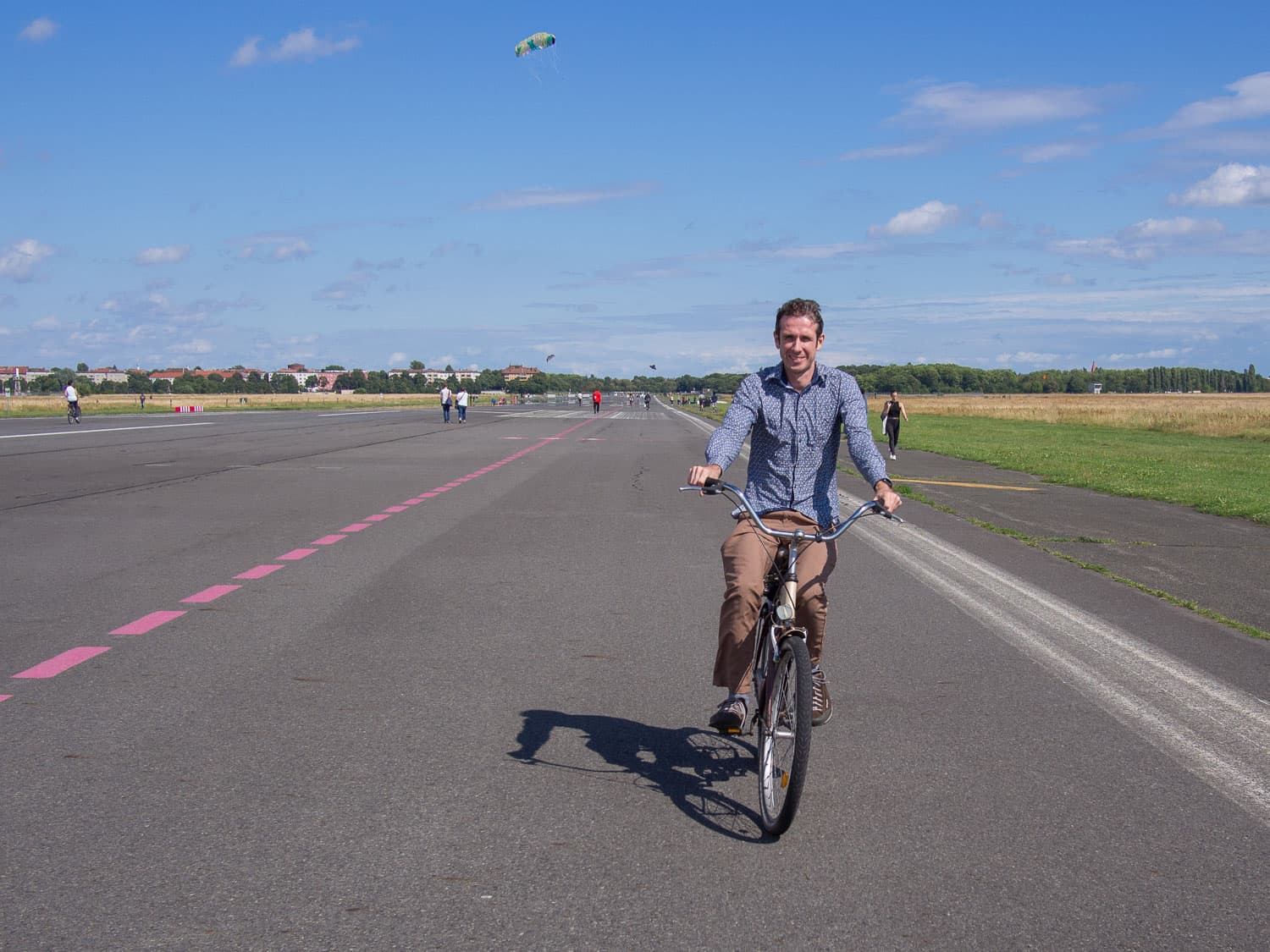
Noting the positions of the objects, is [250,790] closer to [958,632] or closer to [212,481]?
[958,632]

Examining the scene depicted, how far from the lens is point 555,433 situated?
4178cm

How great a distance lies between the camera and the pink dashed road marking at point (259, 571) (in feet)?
32.6

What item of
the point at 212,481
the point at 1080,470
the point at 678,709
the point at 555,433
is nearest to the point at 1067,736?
the point at 678,709

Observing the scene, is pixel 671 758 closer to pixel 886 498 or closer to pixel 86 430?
pixel 886 498

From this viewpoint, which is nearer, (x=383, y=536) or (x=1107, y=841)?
(x=1107, y=841)

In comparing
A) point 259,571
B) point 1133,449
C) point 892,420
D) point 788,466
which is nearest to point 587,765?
point 788,466

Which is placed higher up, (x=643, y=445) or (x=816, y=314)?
(x=816, y=314)

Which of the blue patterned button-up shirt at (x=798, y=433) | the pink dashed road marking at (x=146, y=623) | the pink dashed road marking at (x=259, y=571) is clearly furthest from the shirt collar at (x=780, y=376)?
the pink dashed road marking at (x=259, y=571)

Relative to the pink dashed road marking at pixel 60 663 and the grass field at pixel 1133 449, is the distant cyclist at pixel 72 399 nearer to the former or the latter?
the grass field at pixel 1133 449

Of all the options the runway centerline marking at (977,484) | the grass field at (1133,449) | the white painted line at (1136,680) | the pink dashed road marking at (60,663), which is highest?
the pink dashed road marking at (60,663)

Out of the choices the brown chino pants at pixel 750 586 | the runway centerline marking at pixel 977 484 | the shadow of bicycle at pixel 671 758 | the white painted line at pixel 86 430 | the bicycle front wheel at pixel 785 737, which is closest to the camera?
the bicycle front wheel at pixel 785 737

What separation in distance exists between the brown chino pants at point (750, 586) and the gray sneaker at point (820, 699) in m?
0.19

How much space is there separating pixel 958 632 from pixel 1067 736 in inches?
93.4

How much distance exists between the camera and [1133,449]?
33.5 metres
